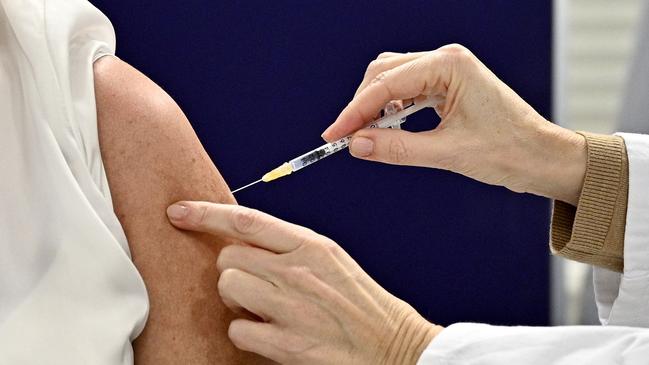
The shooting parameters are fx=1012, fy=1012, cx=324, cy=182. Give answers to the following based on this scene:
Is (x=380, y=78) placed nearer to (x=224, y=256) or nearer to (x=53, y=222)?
(x=224, y=256)

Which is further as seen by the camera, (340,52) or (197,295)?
(340,52)

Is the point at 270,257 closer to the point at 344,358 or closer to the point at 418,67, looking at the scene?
the point at 344,358

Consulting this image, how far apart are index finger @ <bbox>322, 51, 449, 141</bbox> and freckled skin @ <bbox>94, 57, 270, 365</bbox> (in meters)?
0.23

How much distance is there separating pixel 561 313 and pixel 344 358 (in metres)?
1.67

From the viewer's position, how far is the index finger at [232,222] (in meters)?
1.28

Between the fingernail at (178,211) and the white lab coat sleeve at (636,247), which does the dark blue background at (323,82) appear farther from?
the fingernail at (178,211)

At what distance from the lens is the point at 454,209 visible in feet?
8.95

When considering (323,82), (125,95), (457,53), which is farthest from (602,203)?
(323,82)

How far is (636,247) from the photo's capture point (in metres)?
1.53

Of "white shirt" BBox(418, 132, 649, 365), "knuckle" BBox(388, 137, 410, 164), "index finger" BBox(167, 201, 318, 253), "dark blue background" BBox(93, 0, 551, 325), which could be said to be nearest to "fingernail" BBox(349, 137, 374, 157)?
"knuckle" BBox(388, 137, 410, 164)

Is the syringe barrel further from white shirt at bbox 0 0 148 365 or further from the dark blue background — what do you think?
the dark blue background

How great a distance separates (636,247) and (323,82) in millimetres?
1282

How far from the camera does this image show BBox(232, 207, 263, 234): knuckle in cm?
127

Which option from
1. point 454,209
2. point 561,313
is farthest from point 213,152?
point 561,313
